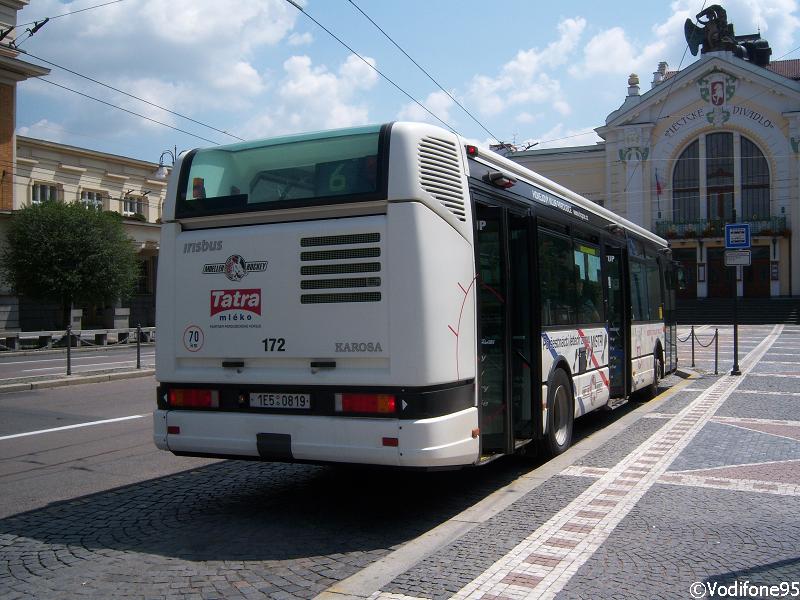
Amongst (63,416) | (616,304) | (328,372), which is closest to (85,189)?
(63,416)

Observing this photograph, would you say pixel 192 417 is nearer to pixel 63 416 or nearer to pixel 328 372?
pixel 328 372

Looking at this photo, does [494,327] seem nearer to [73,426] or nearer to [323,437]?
[323,437]

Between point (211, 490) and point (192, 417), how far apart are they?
1.36 m

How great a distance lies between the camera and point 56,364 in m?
23.1

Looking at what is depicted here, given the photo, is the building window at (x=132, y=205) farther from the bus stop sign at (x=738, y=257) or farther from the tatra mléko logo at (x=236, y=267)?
the tatra mléko logo at (x=236, y=267)

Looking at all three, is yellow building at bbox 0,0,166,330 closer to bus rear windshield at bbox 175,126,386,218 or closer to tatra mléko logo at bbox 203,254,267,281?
bus rear windshield at bbox 175,126,386,218

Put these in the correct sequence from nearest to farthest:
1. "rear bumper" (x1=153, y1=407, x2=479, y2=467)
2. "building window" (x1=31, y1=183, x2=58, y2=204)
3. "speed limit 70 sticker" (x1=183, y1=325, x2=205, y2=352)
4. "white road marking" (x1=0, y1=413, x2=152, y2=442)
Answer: "rear bumper" (x1=153, y1=407, x2=479, y2=467) < "speed limit 70 sticker" (x1=183, y1=325, x2=205, y2=352) < "white road marking" (x1=0, y1=413, x2=152, y2=442) < "building window" (x1=31, y1=183, x2=58, y2=204)

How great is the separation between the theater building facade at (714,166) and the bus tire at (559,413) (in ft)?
158

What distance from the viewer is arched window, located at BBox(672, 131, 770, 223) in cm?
5584

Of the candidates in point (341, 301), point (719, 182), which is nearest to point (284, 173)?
point (341, 301)

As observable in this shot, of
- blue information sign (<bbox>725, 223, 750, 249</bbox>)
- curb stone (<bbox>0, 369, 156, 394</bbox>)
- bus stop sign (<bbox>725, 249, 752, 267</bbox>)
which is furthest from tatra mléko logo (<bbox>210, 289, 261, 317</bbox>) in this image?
blue information sign (<bbox>725, 223, 750, 249</bbox>)

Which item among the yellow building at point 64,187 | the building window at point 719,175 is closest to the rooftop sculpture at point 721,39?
the building window at point 719,175

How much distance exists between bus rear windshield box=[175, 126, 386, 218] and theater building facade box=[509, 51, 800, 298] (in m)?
51.5

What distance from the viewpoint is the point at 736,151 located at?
56281 mm
